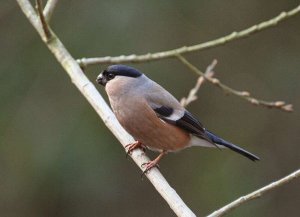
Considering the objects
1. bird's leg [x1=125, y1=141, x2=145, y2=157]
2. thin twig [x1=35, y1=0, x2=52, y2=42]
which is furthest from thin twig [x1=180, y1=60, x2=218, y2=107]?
thin twig [x1=35, y1=0, x2=52, y2=42]

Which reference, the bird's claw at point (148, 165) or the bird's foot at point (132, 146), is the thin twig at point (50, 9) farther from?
the bird's claw at point (148, 165)

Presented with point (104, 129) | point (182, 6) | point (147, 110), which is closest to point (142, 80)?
point (147, 110)

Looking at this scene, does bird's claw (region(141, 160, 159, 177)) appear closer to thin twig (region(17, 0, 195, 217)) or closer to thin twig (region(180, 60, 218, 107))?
thin twig (region(17, 0, 195, 217))

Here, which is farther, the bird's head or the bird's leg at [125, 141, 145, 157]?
the bird's head

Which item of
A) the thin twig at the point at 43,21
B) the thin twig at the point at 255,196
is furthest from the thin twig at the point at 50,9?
the thin twig at the point at 255,196

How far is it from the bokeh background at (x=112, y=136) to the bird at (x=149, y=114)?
8.27 ft

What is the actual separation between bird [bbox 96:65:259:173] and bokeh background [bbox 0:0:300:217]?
252 centimetres

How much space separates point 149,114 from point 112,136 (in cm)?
298

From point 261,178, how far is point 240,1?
1.76 m

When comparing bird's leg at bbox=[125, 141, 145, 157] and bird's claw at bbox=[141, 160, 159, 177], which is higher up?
bird's leg at bbox=[125, 141, 145, 157]

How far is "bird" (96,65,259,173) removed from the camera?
12.0 feet

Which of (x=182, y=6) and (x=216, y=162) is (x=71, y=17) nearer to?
(x=182, y=6)

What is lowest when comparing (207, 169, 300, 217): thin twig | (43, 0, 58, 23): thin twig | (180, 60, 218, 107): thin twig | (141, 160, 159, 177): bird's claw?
(207, 169, 300, 217): thin twig

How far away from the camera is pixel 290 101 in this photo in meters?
7.30
